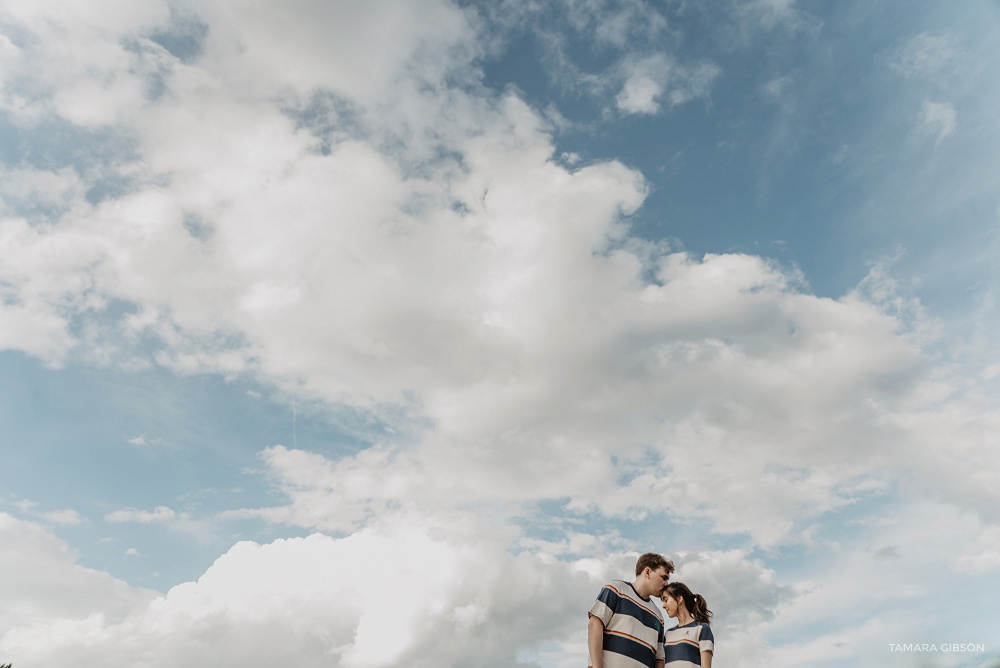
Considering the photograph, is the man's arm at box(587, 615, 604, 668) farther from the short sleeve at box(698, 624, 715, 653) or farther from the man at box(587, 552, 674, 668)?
the short sleeve at box(698, 624, 715, 653)

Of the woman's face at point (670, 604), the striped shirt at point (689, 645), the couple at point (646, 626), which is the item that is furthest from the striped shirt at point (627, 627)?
the woman's face at point (670, 604)

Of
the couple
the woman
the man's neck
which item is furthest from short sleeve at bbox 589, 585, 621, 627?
the woman

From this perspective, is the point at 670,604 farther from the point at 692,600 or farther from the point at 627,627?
the point at 627,627

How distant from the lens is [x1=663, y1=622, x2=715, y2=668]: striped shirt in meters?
9.63

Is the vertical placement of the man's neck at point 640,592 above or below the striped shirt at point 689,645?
above

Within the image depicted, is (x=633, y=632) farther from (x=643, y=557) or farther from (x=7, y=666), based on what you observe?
(x=7, y=666)

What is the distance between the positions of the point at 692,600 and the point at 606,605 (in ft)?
5.00

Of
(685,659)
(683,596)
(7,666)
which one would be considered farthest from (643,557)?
(7,666)

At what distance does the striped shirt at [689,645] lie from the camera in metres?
9.63

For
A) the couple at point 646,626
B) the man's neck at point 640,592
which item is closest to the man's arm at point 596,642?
the couple at point 646,626

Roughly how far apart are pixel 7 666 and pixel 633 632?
2227 cm

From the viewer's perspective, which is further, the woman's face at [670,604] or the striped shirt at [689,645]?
the woman's face at [670,604]

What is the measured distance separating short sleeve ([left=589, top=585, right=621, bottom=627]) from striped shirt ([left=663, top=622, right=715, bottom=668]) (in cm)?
113

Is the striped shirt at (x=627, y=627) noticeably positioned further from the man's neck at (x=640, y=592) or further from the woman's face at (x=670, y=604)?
the woman's face at (x=670, y=604)
